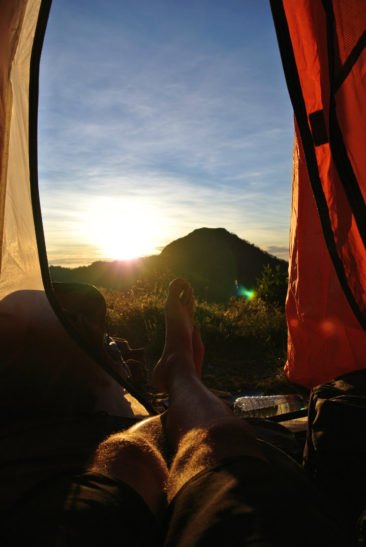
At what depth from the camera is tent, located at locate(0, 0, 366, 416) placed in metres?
1.13

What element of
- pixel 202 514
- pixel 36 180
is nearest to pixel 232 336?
pixel 36 180

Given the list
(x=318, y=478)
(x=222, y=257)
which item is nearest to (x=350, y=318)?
(x=318, y=478)

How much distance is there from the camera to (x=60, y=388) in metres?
1.14

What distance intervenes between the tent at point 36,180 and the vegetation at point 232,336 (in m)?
1.47

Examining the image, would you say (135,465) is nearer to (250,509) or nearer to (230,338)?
(250,509)

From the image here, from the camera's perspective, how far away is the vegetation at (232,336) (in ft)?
9.23

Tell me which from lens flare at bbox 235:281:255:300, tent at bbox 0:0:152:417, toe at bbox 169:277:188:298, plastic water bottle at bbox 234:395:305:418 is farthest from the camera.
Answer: lens flare at bbox 235:281:255:300

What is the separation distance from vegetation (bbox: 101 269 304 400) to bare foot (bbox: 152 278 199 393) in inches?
32.2

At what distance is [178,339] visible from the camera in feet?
5.81

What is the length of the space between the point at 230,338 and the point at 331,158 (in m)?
2.60

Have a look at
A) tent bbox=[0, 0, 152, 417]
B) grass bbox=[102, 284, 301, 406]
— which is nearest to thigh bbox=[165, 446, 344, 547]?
tent bbox=[0, 0, 152, 417]

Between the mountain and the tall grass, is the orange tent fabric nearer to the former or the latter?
the tall grass

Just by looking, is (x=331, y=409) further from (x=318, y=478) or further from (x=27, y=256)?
(x=27, y=256)

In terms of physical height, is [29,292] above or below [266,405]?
above
